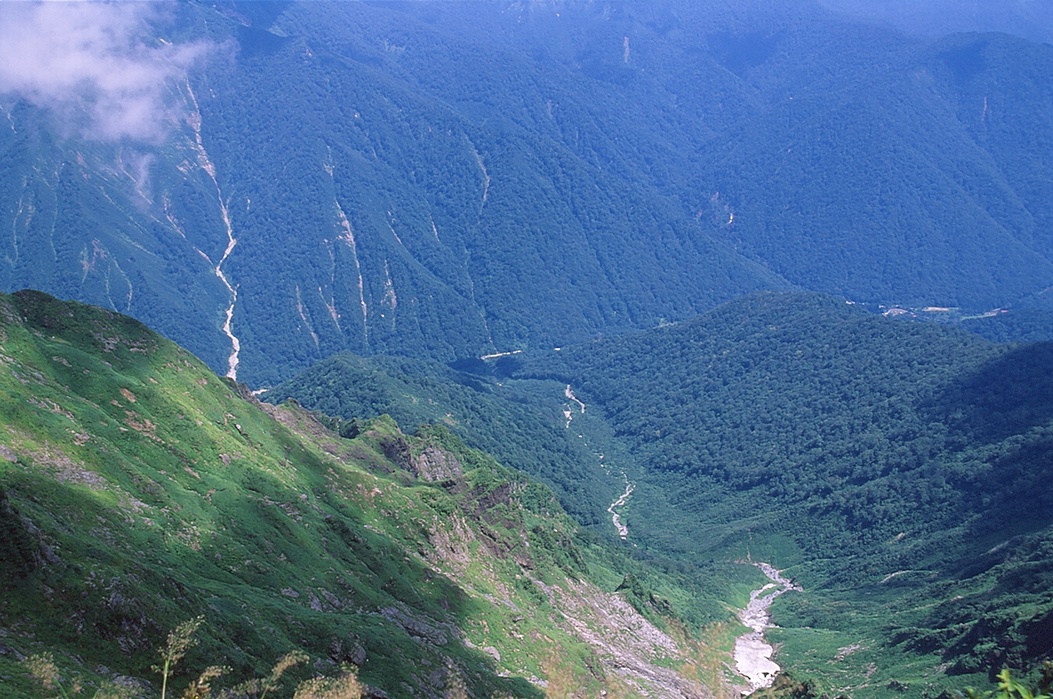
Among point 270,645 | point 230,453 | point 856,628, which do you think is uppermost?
point 856,628

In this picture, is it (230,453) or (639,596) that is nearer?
(230,453)

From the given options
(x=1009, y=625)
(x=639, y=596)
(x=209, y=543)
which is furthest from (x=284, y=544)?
(x=1009, y=625)

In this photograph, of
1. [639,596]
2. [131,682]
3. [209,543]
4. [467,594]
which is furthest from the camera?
[639,596]

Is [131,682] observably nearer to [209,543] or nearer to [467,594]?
[209,543]

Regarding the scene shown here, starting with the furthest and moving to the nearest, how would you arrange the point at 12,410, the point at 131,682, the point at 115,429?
the point at 115,429
the point at 12,410
the point at 131,682

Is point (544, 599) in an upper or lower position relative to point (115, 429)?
upper

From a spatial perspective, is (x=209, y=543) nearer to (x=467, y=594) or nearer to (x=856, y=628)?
(x=467, y=594)

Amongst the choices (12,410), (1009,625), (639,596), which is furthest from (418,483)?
(1009,625)
